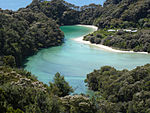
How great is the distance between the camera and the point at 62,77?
84.6 feet

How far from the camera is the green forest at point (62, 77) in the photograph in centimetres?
1639

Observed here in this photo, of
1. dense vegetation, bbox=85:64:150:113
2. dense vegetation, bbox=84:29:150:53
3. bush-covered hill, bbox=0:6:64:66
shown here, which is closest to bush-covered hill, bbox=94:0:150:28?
dense vegetation, bbox=84:29:150:53

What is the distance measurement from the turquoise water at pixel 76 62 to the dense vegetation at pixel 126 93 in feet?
16.5

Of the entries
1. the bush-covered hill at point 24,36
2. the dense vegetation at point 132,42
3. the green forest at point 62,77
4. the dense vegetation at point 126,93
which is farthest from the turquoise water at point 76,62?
the dense vegetation at point 126,93

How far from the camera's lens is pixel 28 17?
70.0 metres

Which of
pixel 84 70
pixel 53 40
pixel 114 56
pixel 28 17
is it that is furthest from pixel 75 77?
pixel 28 17

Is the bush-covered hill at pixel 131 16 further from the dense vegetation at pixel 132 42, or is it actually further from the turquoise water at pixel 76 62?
the turquoise water at pixel 76 62

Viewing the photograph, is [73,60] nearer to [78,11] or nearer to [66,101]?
[66,101]

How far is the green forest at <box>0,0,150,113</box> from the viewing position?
53.8ft

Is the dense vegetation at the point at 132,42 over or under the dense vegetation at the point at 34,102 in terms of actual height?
over

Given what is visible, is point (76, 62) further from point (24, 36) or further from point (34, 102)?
point (34, 102)

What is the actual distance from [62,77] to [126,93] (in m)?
8.36

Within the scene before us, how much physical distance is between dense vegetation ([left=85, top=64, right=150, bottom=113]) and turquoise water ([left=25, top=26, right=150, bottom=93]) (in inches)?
198

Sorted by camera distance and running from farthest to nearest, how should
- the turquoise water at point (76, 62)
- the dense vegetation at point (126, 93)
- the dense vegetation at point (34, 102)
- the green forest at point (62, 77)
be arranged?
the turquoise water at point (76, 62)
the dense vegetation at point (126, 93)
the green forest at point (62, 77)
the dense vegetation at point (34, 102)
